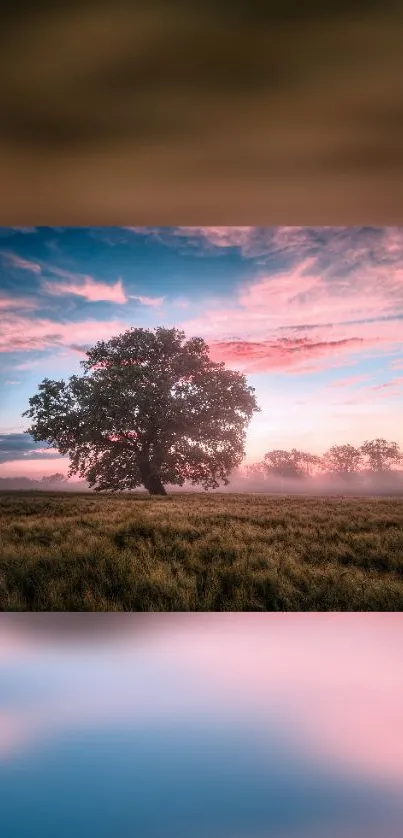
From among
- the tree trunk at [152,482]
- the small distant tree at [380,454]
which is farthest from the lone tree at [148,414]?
the small distant tree at [380,454]

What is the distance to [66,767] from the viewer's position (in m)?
2.18

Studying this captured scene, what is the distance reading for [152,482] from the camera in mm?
5879

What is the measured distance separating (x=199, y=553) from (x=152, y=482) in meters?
0.66

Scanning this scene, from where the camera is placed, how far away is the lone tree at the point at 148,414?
5848 mm

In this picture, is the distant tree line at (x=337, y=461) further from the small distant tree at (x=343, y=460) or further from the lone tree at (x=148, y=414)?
Answer: the lone tree at (x=148, y=414)

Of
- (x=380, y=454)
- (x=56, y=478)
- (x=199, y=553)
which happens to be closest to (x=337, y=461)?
Result: (x=380, y=454)
